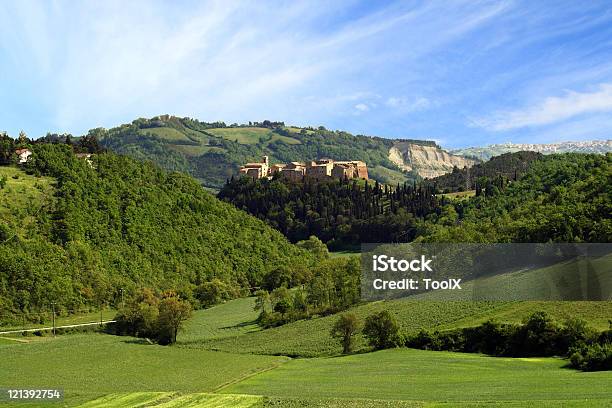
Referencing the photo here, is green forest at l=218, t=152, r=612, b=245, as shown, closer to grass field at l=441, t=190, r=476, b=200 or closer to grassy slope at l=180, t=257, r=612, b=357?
grass field at l=441, t=190, r=476, b=200

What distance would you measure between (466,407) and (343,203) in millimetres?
135162

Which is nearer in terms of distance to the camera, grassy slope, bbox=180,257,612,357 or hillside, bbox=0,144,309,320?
grassy slope, bbox=180,257,612,357

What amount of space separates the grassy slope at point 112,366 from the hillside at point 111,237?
42.8 feet

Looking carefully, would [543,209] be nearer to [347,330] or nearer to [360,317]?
[360,317]

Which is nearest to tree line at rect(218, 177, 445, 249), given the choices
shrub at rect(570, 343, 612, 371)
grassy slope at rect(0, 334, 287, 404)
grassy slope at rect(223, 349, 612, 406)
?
grassy slope at rect(0, 334, 287, 404)

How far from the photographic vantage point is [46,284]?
74.2 m

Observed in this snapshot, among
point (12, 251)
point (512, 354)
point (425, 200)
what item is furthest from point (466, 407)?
point (425, 200)

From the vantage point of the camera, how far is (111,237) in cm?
8962

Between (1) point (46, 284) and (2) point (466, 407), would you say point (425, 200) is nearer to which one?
(1) point (46, 284)

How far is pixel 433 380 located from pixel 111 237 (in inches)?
2373

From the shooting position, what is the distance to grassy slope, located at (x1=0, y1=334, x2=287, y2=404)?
43469 mm

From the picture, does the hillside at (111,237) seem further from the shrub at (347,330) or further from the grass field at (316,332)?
the shrub at (347,330)

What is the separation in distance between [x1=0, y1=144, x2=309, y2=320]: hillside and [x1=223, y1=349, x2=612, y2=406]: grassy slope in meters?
36.6

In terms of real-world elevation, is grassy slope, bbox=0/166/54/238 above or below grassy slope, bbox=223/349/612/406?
above
